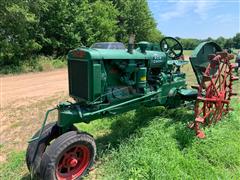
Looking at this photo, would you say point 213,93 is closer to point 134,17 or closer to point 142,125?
point 142,125

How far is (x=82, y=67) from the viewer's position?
391 centimetres

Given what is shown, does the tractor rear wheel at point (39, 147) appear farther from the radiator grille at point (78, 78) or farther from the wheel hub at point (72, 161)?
the radiator grille at point (78, 78)

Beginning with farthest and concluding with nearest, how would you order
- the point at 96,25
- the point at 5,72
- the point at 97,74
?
the point at 96,25 < the point at 5,72 < the point at 97,74

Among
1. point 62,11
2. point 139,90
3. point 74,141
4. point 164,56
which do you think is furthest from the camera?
point 62,11

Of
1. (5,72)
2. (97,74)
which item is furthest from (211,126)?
(5,72)

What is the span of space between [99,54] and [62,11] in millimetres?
15093

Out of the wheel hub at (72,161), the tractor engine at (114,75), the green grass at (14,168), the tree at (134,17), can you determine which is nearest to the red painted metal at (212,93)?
the tractor engine at (114,75)

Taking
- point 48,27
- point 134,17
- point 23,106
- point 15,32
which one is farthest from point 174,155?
point 134,17

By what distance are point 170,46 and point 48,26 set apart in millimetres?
13845

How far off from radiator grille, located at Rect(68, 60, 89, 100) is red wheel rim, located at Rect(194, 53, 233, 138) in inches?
77.3

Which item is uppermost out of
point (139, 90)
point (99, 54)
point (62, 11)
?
point (62, 11)

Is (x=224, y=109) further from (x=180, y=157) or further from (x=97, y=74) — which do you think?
(x=97, y=74)

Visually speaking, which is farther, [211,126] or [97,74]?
[211,126]

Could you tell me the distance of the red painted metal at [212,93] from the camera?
4660mm
